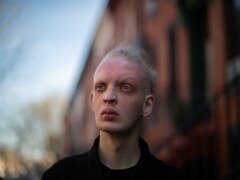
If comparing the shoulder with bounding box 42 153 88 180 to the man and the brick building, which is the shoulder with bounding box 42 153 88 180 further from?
the brick building

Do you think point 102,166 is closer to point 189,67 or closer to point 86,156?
point 86,156

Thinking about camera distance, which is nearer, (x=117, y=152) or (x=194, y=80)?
(x=117, y=152)

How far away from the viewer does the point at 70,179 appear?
1.91m

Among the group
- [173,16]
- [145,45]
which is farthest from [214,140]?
[145,45]

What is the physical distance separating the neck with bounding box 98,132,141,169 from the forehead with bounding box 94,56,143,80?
0.22m

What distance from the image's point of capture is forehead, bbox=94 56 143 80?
1.90m

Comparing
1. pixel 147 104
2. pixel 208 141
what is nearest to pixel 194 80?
pixel 208 141

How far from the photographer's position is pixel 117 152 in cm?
192

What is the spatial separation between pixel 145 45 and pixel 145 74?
43.0ft

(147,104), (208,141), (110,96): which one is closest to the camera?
(110,96)

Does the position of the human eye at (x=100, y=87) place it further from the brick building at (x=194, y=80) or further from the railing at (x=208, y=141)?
the railing at (x=208, y=141)

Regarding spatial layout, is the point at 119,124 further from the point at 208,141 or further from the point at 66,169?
the point at 208,141

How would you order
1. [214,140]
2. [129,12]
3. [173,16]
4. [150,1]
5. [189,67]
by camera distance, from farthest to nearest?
1. [129,12]
2. [150,1]
3. [173,16]
4. [189,67]
5. [214,140]

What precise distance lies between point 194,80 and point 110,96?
857 centimetres
